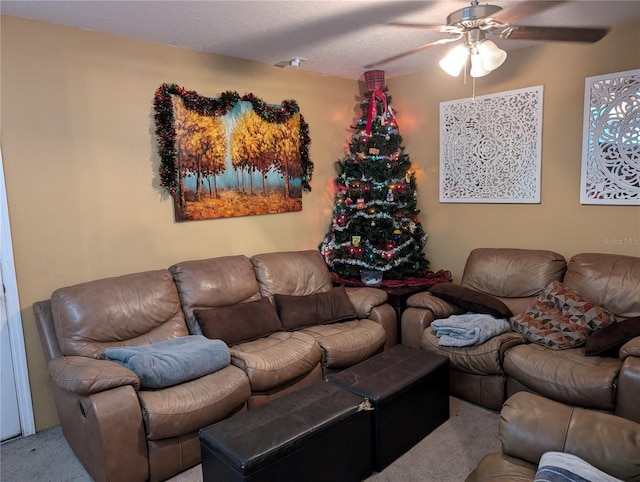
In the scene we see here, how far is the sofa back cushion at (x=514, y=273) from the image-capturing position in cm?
338

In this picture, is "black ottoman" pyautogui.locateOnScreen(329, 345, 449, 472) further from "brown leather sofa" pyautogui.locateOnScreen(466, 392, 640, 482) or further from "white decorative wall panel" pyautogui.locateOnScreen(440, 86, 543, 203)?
"white decorative wall panel" pyautogui.locateOnScreen(440, 86, 543, 203)

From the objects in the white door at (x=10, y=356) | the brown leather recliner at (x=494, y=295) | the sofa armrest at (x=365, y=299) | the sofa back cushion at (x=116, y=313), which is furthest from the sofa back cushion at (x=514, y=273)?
the white door at (x=10, y=356)

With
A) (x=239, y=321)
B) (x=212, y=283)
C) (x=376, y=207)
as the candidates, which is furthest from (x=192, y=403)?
(x=376, y=207)

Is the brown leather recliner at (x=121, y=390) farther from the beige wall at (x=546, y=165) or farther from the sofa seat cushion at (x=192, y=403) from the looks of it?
the beige wall at (x=546, y=165)

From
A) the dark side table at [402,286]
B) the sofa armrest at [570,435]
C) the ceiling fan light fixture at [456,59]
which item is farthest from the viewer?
the dark side table at [402,286]

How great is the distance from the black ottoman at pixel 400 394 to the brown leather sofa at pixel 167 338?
405 millimetres

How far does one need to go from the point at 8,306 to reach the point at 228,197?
170cm

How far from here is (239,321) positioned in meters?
3.07

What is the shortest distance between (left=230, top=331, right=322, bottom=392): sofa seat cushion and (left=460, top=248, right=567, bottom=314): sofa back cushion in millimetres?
1557

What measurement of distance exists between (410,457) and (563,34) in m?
3.06

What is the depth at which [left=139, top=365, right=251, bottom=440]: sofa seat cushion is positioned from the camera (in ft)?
7.30

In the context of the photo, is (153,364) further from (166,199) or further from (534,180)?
(534,180)

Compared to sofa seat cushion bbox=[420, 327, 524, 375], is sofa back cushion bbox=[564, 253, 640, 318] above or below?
above

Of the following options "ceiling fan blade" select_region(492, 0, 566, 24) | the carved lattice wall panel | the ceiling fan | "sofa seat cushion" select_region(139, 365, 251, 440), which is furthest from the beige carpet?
"ceiling fan blade" select_region(492, 0, 566, 24)
